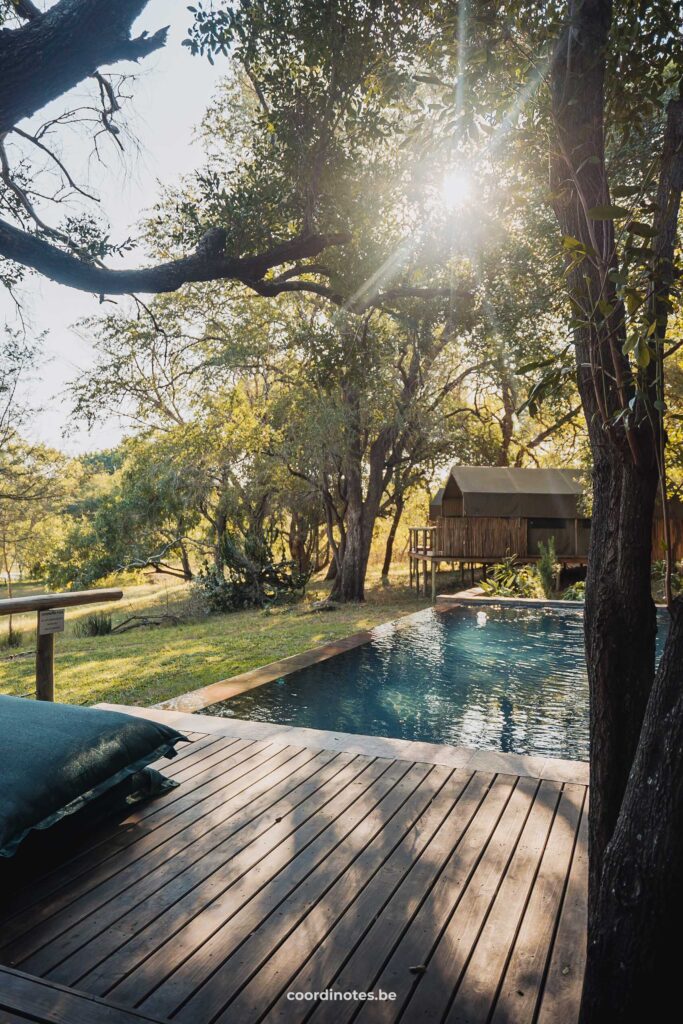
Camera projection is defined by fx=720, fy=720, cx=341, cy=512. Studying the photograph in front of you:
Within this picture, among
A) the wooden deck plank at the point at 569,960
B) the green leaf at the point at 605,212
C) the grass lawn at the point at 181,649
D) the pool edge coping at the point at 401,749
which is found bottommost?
the grass lawn at the point at 181,649

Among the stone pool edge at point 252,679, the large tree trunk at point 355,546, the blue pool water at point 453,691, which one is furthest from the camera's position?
the large tree trunk at point 355,546

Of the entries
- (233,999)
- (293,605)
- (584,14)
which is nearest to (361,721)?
(233,999)

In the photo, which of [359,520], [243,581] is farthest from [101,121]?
[243,581]

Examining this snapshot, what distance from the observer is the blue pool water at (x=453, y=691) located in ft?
19.6

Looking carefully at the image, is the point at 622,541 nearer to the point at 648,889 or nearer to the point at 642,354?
the point at 642,354

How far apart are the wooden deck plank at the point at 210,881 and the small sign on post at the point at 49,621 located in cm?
204

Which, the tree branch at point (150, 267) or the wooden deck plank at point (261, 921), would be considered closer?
the wooden deck plank at point (261, 921)

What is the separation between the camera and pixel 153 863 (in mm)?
2770

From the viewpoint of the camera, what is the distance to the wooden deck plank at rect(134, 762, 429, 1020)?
2.00m

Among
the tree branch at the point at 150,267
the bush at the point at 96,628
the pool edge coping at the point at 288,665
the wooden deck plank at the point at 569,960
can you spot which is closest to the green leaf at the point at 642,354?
the wooden deck plank at the point at 569,960

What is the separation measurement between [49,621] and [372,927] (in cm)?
308

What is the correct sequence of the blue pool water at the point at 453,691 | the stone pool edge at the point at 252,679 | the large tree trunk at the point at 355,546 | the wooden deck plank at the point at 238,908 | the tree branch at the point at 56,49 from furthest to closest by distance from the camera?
the large tree trunk at the point at 355,546, the blue pool water at the point at 453,691, the stone pool edge at the point at 252,679, the tree branch at the point at 56,49, the wooden deck plank at the point at 238,908

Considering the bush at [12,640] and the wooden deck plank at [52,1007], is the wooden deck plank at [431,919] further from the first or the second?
the bush at [12,640]

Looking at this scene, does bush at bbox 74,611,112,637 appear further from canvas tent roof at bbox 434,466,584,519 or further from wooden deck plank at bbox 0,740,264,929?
wooden deck plank at bbox 0,740,264,929
